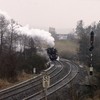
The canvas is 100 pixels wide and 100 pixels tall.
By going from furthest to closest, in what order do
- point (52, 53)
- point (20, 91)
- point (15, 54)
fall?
point (52, 53) < point (15, 54) < point (20, 91)

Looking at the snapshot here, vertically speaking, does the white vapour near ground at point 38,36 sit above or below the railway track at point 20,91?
above

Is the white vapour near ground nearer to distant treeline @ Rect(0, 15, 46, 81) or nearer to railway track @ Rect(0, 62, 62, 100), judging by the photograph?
distant treeline @ Rect(0, 15, 46, 81)

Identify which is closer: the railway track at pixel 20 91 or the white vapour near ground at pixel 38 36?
the railway track at pixel 20 91

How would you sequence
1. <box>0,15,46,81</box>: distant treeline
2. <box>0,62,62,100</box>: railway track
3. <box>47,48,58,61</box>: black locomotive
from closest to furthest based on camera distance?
<box>0,62,62,100</box>: railway track
<box>0,15,46,81</box>: distant treeline
<box>47,48,58,61</box>: black locomotive

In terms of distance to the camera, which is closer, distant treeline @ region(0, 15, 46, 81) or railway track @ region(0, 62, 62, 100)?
railway track @ region(0, 62, 62, 100)

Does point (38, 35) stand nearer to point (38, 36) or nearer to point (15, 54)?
point (38, 36)

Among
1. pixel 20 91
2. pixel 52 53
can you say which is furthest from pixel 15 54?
pixel 52 53

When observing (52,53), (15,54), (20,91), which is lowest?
(20,91)

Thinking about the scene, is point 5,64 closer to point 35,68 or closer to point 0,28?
point 35,68

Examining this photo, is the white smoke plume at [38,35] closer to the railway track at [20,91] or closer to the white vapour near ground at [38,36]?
the white vapour near ground at [38,36]

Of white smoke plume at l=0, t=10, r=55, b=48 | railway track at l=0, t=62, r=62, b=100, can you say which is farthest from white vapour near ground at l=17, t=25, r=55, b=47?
railway track at l=0, t=62, r=62, b=100

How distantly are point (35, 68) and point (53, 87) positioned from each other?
11177mm

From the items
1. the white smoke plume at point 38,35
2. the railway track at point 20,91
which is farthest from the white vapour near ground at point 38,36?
the railway track at point 20,91

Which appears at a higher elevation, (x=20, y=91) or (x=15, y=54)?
(x=15, y=54)
